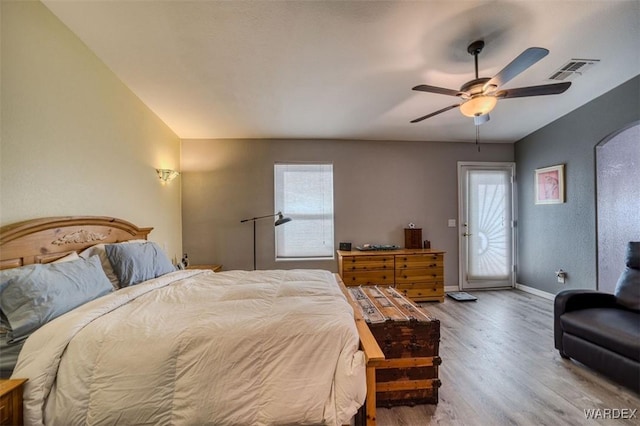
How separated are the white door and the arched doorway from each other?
3.87 feet

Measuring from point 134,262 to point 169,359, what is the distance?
120 centimetres

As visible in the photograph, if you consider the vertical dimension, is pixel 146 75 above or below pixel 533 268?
above

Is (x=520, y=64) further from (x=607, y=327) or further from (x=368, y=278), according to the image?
(x=368, y=278)

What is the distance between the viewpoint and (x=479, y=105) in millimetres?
2104

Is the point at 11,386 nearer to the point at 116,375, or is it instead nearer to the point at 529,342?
the point at 116,375

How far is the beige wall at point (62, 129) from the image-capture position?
1.56 meters

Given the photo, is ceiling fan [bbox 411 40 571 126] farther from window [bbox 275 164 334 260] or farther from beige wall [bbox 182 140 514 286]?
window [bbox 275 164 334 260]

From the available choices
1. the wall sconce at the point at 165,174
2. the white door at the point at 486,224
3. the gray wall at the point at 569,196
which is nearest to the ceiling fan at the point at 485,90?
the gray wall at the point at 569,196

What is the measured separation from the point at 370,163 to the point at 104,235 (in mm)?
3562

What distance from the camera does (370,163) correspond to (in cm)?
427

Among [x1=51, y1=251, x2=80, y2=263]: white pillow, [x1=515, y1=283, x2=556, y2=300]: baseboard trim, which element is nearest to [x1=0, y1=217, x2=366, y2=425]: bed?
[x1=51, y1=251, x2=80, y2=263]: white pillow

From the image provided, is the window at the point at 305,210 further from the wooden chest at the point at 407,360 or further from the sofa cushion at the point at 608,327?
the sofa cushion at the point at 608,327

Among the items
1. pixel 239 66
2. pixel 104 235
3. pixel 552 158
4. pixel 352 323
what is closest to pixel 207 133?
pixel 239 66

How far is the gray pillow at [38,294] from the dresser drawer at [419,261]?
11.1 feet
